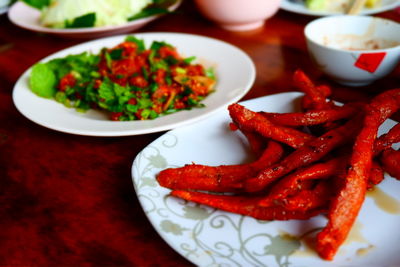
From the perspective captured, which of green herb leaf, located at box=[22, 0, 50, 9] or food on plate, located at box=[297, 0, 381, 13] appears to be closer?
food on plate, located at box=[297, 0, 381, 13]

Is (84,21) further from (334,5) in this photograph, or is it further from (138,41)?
(334,5)

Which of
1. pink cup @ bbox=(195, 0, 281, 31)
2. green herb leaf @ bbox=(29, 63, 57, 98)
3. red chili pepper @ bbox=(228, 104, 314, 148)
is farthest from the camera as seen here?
pink cup @ bbox=(195, 0, 281, 31)

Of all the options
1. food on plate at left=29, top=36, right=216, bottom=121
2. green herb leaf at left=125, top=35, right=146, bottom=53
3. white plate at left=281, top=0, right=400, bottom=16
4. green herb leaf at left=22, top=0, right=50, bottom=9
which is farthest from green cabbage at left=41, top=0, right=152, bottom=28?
white plate at left=281, top=0, right=400, bottom=16

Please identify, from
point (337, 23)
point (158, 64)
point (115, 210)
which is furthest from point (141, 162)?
point (337, 23)

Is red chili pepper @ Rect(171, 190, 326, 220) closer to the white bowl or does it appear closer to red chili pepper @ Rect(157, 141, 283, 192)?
red chili pepper @ Rect(157, 141, 283, 192)

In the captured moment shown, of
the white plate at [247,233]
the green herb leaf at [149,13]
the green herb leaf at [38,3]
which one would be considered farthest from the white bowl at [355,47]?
the green herb leaf at [38,3]

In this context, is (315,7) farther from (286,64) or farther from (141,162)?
(141,162)
